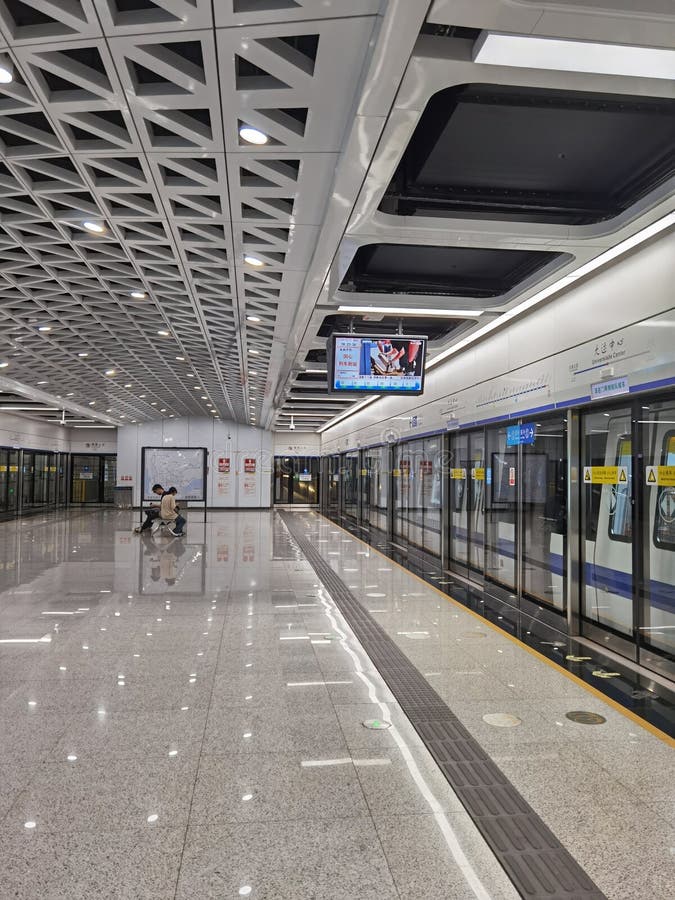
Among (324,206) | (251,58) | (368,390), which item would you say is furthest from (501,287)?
(251,58)

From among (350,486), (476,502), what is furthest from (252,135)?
(350,486)

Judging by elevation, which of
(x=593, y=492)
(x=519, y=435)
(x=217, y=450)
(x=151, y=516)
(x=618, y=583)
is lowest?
(x=151, y=516)

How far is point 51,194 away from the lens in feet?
16.3

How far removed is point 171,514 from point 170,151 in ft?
42.6

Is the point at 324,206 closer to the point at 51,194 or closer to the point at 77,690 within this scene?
the point at 51,194

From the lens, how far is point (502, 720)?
398 centimetres

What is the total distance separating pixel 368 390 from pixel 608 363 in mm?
2966

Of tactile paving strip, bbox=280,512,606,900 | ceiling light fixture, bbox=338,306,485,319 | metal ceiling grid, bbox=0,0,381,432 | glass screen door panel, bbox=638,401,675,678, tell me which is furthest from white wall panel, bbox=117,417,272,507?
glass screen door panel, bbox=638,401,675,678

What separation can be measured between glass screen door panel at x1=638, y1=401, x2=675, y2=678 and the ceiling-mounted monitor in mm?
3162

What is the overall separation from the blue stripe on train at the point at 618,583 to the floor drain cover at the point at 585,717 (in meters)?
1.34

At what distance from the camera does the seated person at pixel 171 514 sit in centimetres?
1587

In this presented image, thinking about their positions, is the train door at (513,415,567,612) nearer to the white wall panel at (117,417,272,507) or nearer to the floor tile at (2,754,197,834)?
the floor tile at (2,754,197,834)

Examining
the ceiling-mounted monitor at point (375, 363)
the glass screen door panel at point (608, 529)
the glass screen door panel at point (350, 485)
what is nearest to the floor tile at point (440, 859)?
the glass screen door panel at point (608, 529)

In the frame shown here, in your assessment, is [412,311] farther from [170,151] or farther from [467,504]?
[170,151]
